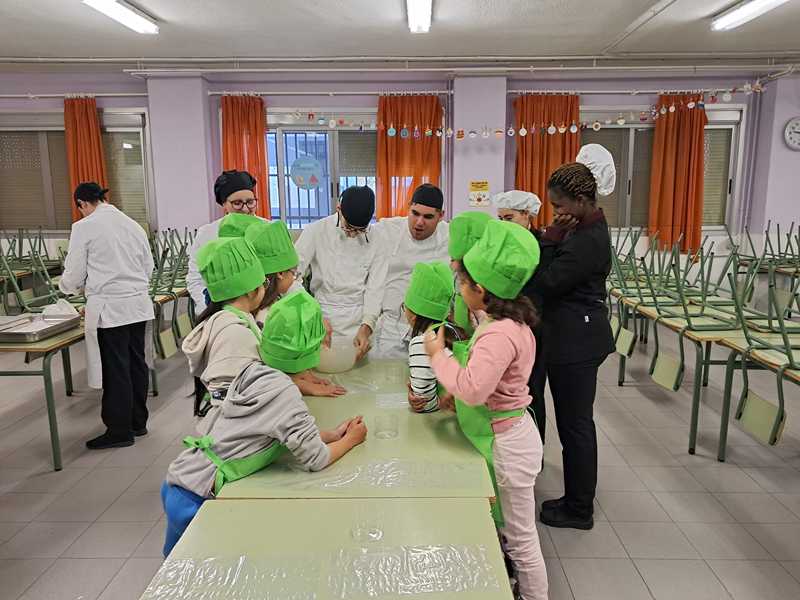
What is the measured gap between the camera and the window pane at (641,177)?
20.8 ft

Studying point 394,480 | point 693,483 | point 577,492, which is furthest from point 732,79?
point 394,480

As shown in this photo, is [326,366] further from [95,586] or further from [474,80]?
[474,80]

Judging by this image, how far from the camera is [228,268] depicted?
151 cm

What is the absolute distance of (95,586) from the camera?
6.13 ft

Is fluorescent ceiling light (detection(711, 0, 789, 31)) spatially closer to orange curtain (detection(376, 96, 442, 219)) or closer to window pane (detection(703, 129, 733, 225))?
window pane (detection(703, 129, 733, 225))

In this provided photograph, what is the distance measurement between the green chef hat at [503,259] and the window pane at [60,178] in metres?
6.40

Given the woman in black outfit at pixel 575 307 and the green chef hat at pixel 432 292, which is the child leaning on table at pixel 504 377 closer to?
the green chef hat at pixel 432 292

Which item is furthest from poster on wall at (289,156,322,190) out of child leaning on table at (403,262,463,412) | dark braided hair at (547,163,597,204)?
child leaning on table at (403,262,463,412)

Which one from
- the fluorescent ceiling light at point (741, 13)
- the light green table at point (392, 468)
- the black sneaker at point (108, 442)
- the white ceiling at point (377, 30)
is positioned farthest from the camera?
the white ceiling at point (377, 30)

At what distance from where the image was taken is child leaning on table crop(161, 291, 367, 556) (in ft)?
4.11

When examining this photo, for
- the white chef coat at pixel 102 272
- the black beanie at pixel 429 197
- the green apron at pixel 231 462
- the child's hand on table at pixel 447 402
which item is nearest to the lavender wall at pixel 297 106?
the white chef coat at pixel 102 272

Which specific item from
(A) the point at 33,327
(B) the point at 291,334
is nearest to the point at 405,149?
(A) the point at 33,327

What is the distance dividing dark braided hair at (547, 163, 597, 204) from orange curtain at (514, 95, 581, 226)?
4.31m

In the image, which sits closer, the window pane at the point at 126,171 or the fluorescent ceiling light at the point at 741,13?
the fluorescent ceiling light at the point at 741,13
